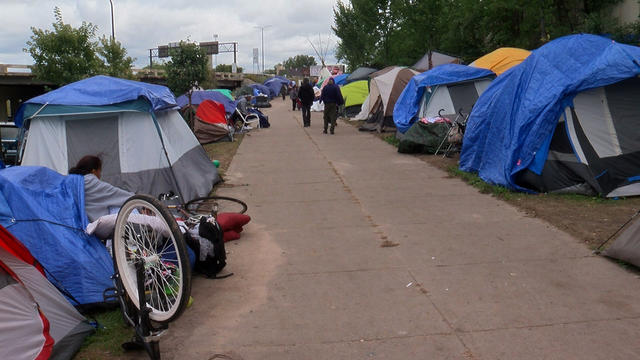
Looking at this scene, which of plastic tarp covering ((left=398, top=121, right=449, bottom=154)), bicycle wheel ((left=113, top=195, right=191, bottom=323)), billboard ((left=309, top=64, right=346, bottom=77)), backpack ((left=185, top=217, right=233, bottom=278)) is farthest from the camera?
billboard ((left=309, top=64, right=346, bottom=77))

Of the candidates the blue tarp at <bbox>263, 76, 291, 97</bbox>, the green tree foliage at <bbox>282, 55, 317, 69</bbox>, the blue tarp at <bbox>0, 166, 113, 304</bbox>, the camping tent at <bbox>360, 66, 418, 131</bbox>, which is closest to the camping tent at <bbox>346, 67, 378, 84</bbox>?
the camping tent at <bbox>360, 66, 418, 131</bbox>

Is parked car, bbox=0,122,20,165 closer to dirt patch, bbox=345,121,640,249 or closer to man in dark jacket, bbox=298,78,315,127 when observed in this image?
man in dark jacket, bbox=298,78,315,127

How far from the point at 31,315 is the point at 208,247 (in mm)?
1864

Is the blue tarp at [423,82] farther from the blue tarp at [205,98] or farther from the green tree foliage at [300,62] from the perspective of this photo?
the green tree foliage at [300,62]

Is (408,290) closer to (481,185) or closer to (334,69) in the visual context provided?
(481,185)

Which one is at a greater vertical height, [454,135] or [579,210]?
[454,135]

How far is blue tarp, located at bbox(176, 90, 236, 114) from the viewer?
722 inches

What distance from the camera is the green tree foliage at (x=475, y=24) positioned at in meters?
16.6

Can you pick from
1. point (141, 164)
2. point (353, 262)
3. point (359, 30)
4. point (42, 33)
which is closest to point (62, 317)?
point (353, 262)

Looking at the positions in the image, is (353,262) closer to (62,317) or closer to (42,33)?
(62,317)

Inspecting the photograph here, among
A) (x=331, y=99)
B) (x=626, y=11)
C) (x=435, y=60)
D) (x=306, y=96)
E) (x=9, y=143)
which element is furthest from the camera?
(x=435, y=60)

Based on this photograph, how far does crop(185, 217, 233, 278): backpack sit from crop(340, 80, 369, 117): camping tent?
20492mm

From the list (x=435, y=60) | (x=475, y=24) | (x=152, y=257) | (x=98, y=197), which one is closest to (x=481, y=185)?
(x=98, y=197)

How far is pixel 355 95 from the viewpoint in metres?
25.5
